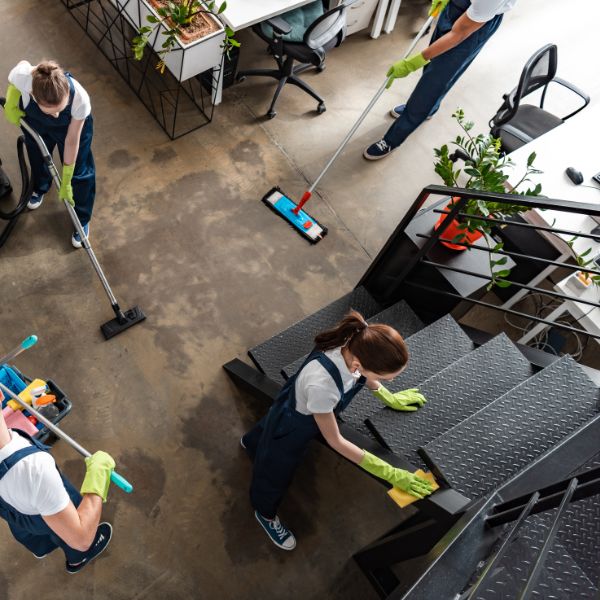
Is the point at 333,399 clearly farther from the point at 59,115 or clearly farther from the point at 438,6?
the point at 438,6

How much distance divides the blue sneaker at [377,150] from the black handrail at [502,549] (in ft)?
9.93

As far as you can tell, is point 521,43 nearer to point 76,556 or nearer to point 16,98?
point 16,98

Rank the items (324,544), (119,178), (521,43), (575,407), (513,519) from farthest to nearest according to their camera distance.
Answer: (521,43) < (119,178) < (324,544) < (575,407) < (513,519)

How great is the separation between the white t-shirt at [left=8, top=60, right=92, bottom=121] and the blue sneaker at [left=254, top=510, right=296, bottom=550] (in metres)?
2.13

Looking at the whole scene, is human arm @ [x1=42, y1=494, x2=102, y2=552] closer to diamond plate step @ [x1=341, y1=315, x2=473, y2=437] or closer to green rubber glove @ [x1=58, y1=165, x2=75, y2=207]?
diamond plate step @ [x1=341, y1=315, x2=473, y2=437]

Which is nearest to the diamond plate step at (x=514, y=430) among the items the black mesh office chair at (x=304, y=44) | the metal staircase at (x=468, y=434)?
the metal staircase at (x=468, y=434)

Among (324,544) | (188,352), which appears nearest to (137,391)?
(188,352)

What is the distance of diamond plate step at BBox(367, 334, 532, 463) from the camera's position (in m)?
2.35

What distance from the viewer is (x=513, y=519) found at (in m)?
1.69

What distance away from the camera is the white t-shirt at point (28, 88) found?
101 inches

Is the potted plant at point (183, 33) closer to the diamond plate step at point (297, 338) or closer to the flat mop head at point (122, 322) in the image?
the flat mop head at point (122, 322)

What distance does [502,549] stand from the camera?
1.44 meters

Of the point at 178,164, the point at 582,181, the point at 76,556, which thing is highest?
the point at 582,181

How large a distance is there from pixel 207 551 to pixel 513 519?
5.32ft
